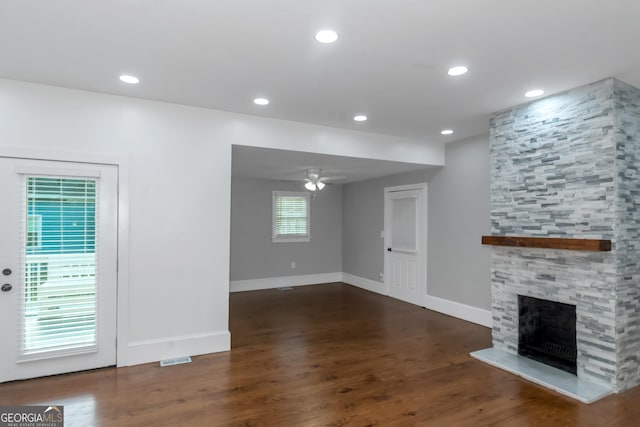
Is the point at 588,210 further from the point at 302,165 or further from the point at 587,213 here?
the point at 302,165

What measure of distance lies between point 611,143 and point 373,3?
2491mm

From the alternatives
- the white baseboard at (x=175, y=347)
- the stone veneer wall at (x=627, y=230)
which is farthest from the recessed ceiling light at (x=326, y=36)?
the white baseboard at (x=175, y=347)

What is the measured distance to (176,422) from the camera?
255 centimetres

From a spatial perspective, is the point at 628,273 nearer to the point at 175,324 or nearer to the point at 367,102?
the point at 367,102

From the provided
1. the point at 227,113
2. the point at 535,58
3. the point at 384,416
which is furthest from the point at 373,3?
the point at 384,416

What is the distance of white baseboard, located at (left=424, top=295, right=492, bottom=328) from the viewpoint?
16.1 feet

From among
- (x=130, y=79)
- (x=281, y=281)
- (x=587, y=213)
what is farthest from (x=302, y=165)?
(x=587, y=213)

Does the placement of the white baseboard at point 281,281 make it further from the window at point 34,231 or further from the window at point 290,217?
the window at point 34,231

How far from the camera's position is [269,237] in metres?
7.58

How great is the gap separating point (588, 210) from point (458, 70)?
173cm

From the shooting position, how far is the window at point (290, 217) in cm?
768

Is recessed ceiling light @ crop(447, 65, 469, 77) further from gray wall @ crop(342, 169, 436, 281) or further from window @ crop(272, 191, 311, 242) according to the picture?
window @ crop(272, 191, 311, 242)

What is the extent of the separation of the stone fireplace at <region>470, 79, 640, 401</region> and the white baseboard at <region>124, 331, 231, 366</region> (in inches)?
113

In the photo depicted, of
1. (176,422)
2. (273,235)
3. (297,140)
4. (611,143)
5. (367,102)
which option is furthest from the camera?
(273,235)
